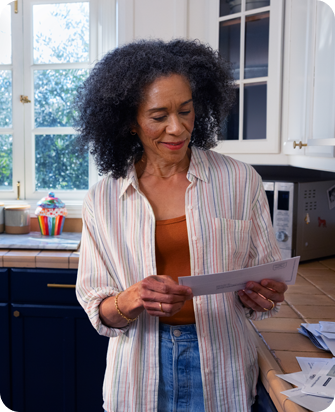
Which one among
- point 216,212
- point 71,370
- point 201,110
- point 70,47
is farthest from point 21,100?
point 216,212

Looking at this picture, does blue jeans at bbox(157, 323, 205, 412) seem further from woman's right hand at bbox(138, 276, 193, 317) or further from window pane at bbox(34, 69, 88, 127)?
window pane at bbox(34, 69, 88, 127)

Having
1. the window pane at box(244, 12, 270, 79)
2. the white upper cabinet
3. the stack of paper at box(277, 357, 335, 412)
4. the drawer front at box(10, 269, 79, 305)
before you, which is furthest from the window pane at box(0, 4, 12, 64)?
the stack of paper at box(277, 357, 335, 412)

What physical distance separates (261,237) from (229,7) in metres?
1.36

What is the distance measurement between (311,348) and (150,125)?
2.30 feet

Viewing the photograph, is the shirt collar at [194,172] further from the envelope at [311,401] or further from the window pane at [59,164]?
the window pane at [59,164]

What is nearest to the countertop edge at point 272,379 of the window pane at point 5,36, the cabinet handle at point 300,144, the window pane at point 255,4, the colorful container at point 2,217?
the cabinet handle at point 300,144

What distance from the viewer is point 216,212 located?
103cm

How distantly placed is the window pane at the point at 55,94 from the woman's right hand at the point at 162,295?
1.94m

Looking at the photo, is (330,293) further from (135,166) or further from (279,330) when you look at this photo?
(135,166)

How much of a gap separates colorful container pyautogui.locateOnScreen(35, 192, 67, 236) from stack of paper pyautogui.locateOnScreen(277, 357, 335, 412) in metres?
1.67

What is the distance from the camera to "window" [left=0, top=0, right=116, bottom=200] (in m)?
2.59

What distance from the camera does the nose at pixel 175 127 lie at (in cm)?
100

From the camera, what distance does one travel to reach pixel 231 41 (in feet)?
6.50

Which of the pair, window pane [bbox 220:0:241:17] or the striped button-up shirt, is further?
window pane [bbox 220:0:241:17]
